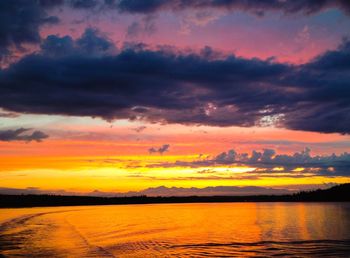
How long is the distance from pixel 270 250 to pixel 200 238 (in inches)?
551

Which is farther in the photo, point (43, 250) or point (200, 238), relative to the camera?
point (200, 238)

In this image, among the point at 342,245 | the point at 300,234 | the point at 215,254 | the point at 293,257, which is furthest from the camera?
the point at 300,234

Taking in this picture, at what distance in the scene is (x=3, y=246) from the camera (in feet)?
141

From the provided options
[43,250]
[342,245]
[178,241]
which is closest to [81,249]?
[43,250]

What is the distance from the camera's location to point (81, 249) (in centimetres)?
4225

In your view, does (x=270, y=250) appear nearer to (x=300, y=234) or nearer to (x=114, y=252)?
(x=114, y=252)

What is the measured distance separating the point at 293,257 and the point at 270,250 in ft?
17.8

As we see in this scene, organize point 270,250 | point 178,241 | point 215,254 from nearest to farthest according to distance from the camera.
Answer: point 215,254, point 270,250, point 178,241

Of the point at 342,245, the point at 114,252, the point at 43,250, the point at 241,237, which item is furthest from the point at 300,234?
the point at 43,250

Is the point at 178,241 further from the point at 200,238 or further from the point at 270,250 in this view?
the point at 270,250

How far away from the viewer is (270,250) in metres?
41.5

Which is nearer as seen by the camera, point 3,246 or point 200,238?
point 3,246

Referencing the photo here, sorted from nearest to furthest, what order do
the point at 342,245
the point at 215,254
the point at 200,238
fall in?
1. the point at 215,254
2. the point at 342,245
3. the point at 200,238

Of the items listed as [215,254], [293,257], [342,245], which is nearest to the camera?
[293,257]
